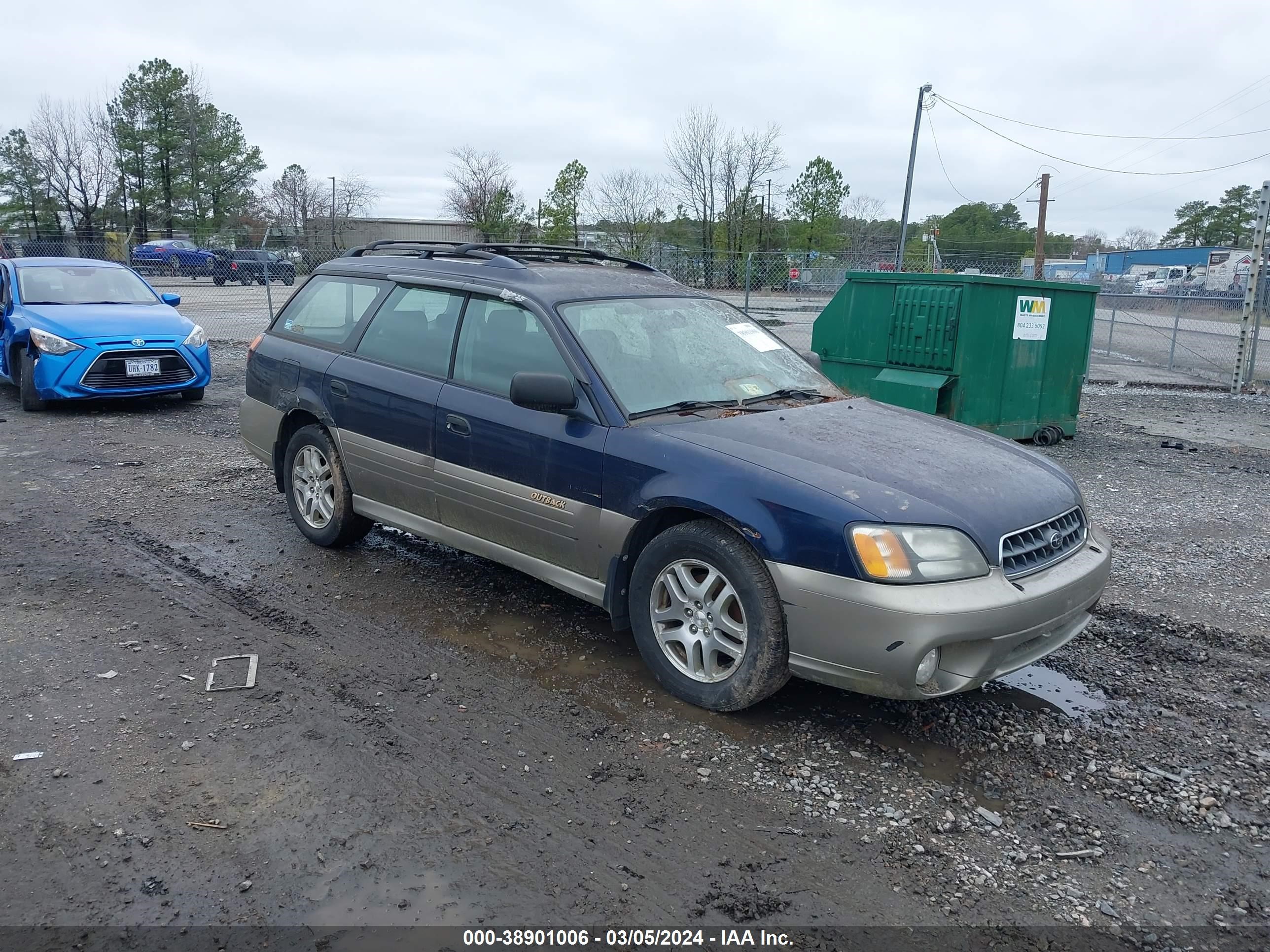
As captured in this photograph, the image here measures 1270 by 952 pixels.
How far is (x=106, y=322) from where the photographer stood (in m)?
9.93

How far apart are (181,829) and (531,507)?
1.88 m

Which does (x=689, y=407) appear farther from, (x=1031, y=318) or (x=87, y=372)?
(x=87, y=372)

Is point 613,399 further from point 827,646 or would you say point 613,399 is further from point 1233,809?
point 1233,809

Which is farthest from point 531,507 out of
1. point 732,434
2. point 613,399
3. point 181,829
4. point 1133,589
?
point 1133,589

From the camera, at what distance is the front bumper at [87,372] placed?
9625 mm

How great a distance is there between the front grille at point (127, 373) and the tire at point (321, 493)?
17.0 ft

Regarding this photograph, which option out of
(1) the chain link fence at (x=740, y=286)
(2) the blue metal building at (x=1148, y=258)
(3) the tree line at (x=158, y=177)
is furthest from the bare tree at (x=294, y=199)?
(2) the blue metal building at (x=1148, y=258)

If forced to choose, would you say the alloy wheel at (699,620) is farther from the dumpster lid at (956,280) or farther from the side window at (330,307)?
the dumpster lid at (956,280)

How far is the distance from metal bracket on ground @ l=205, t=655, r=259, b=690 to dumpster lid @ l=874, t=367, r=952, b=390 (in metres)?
6.96

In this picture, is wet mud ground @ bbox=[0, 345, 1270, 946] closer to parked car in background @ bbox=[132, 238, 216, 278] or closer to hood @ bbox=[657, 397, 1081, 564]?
hood @ bbox=[657, 397, 1081, 564]

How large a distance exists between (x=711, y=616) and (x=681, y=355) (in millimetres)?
1391

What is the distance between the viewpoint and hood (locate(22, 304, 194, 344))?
975 cm

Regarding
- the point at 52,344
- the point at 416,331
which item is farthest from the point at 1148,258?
the point at 416,331

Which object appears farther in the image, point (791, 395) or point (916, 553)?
point (791, 395)
